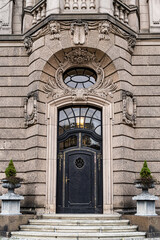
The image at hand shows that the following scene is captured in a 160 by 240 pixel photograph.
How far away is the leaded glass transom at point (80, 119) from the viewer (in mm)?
13289

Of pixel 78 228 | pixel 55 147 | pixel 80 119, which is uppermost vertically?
pixel 80 119

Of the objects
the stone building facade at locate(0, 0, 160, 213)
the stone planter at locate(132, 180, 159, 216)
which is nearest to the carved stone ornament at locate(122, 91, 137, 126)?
the stone building facade at locate(0, 0, 160, 213)

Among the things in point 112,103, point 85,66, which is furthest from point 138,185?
point 85,66

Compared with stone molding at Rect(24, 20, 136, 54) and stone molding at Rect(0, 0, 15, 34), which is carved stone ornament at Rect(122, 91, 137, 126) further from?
stone molding at Rect(0, 0, 15, 34)

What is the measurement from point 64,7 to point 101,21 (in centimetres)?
156

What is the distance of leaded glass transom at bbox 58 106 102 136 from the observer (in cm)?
1329

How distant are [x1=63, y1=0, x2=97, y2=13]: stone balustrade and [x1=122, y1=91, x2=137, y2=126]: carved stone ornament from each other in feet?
11.3

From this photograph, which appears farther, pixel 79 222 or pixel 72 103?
pixel 72 103

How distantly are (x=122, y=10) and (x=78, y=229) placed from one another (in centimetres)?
861

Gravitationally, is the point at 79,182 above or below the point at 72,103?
below

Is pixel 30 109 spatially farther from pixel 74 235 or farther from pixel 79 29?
pixel 74 235

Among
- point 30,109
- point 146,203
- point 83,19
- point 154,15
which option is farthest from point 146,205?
point 154,15

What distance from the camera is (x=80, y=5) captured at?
506 inches

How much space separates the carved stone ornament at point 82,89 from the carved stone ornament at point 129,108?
1.91ft
